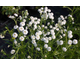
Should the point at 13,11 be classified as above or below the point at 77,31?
above

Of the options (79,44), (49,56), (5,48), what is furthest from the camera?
(5,48)

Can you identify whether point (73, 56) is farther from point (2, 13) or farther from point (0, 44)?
point (2, 13)

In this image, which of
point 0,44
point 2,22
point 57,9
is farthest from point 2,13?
point 57,9

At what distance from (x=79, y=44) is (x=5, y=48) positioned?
1.57 meters

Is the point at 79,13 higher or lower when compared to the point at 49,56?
higher

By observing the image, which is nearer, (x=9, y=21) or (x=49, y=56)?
(x=49, y=56)

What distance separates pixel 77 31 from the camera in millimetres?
1970

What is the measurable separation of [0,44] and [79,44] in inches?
68.7

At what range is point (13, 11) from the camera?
2775 mm

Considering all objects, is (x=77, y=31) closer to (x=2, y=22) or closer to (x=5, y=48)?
(x=5, y=48)

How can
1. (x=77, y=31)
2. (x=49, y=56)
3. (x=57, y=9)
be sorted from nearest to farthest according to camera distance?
(x=49, y=56)
(x=77, y=31)
(x=57, y=9)

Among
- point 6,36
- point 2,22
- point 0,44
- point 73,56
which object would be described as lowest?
point 73,56

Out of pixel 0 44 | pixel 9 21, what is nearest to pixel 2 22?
pixel 9 21

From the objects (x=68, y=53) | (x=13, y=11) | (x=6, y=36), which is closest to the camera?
(x=68, y=53)
